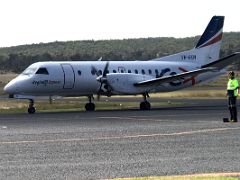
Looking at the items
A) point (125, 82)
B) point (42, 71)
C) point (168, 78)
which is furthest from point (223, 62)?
point (42, 71)

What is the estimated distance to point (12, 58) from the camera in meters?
174

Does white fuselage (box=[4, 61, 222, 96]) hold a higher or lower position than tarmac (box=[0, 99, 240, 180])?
higher

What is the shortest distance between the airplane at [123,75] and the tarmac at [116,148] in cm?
929

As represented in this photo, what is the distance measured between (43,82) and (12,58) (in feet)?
456

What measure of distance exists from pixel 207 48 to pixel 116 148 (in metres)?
26.3

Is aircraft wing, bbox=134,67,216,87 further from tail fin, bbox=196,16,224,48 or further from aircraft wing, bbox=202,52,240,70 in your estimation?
tail fin, bbox=196,16,224,48

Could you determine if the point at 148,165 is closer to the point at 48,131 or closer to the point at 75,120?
the point at 48,131

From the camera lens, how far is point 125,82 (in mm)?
38531

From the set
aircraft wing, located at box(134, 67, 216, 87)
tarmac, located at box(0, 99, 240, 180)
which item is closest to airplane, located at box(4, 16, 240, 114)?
aircraft wing, located at box(134, 67, 216, 87)

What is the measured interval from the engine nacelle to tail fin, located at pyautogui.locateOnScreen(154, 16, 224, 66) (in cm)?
421

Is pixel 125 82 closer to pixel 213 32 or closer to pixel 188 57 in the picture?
pixel 188 57

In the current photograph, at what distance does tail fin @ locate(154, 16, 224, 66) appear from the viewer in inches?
1692

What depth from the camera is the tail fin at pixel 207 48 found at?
4297 cm

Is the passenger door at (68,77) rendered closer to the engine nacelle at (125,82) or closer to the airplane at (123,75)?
the airplane at (123,75)
